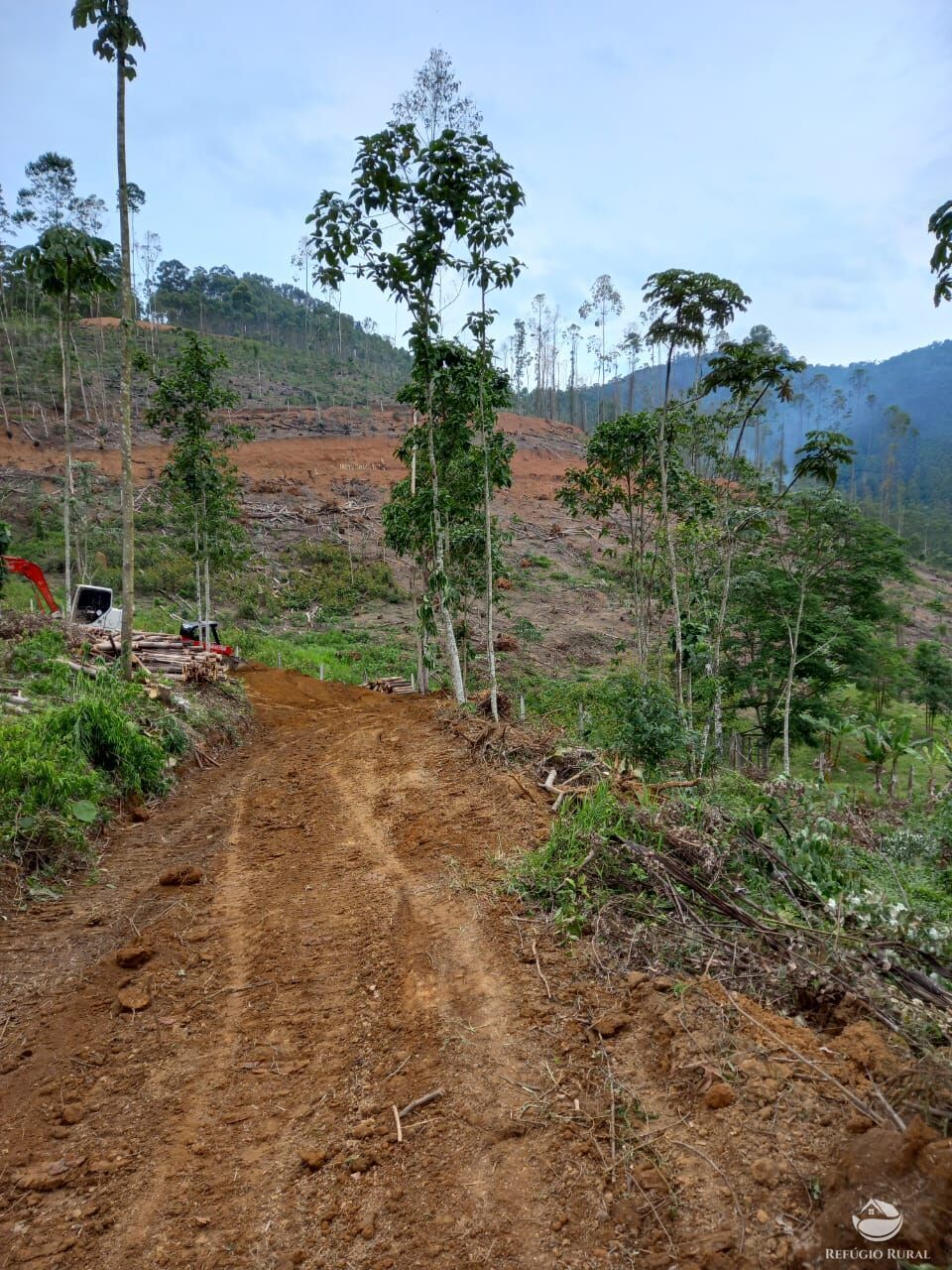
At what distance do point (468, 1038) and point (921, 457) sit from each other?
13328 cm

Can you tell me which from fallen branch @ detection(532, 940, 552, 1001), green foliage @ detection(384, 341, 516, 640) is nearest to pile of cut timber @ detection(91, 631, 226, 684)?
green foliage @ detection(384, 341, 516, 640)

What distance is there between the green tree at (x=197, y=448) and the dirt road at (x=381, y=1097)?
46.1ft

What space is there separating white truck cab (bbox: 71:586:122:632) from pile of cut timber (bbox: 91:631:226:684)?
3.93 metres

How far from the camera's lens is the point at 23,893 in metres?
4.95

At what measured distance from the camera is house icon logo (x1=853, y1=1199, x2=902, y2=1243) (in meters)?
1.72

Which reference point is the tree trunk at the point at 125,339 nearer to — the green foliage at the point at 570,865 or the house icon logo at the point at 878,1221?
the green foliage at the point at 570,865

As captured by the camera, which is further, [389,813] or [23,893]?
[389,813]

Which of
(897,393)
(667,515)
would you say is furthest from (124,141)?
(897,393)

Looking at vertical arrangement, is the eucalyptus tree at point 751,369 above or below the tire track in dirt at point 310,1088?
above

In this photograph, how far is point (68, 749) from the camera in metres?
6.48

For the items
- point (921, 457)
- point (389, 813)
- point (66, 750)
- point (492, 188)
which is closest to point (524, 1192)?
point (389, 813)

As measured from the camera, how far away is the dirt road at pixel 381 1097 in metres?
2.18

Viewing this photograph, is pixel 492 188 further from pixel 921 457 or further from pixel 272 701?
pixel 921 457

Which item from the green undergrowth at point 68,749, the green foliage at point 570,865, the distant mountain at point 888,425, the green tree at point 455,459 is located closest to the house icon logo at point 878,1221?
the green foliage at point 570,865
